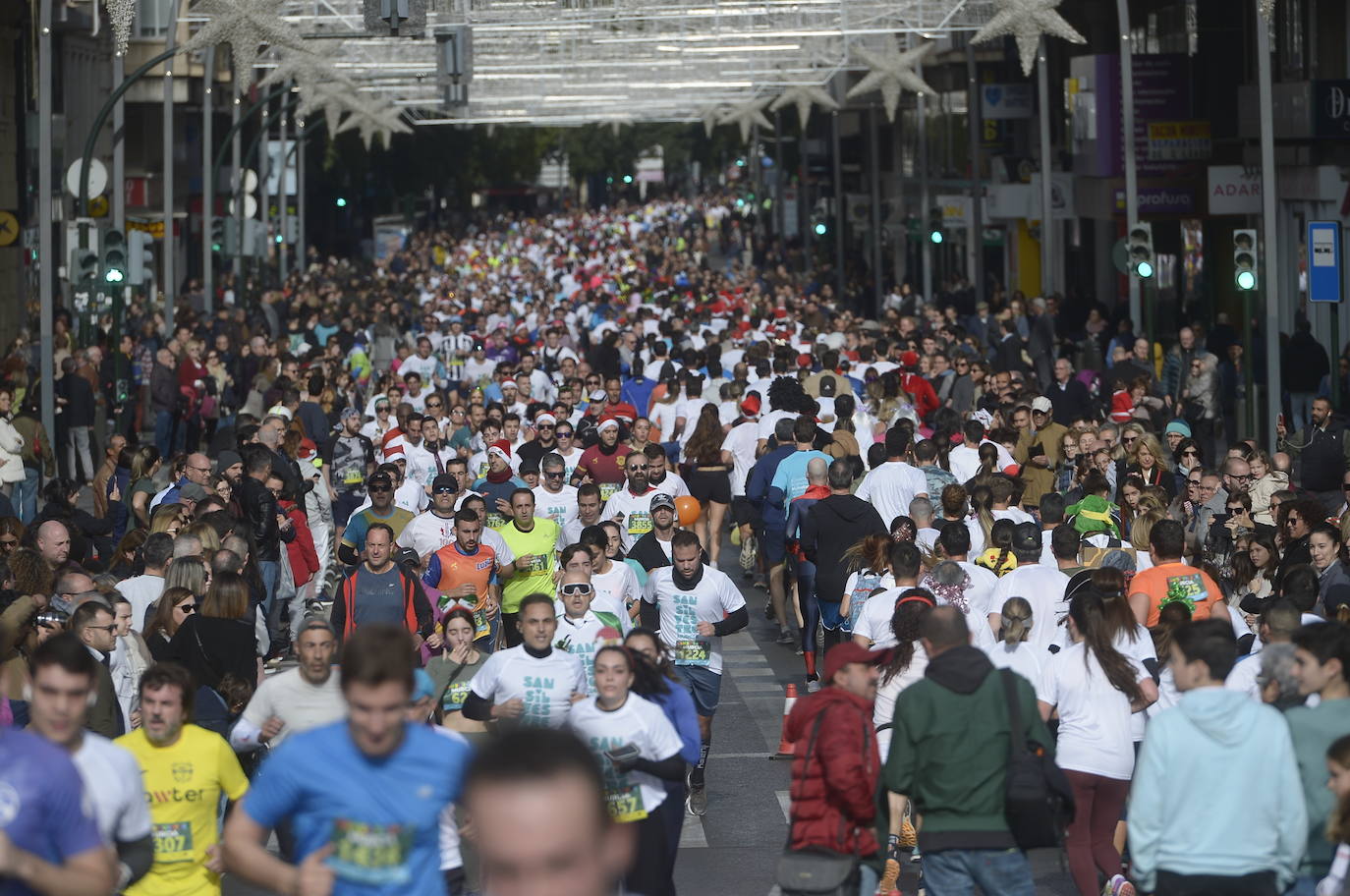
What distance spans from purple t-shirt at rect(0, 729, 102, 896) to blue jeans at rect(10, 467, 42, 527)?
16.2 meters

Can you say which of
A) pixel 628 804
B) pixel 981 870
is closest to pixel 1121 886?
pixel 981 870

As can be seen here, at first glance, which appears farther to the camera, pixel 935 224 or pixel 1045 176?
pixel 935 224

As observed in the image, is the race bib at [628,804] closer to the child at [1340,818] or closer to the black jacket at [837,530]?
the child at [1340,818]

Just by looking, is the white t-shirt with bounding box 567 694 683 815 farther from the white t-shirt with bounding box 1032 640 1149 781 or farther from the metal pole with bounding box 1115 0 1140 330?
the metal pole with bounding box 1115 0 1140 330

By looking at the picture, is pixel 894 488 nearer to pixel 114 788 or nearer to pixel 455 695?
pixel 455 695

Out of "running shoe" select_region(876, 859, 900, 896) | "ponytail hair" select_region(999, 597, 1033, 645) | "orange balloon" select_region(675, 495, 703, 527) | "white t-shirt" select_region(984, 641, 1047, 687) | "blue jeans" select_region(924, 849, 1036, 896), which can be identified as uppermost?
"orange balloon" select_region(675, 495, 703, 527)

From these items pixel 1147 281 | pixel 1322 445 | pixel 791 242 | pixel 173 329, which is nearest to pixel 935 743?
pixel 1322 445

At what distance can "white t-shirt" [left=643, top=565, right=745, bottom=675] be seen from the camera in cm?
1266

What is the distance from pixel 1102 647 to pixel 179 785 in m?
4.02

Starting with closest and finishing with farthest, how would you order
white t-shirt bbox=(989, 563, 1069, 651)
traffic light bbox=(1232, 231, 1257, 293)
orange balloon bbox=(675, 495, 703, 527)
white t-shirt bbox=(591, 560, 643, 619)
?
white t-shirt bbox=(989, 563, 1069, 651) < white t-shirt bbox=(591, 560, 643, 619) < orange balloon bbox=(675, 495, 703, 527) < traffic light bbox=(1232, 231, 1257, 293)

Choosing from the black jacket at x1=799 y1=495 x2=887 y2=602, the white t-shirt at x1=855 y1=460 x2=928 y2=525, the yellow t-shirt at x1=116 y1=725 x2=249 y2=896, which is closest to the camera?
the yellow t-shirt at x1=116 y1=725 x2=249 y2=896

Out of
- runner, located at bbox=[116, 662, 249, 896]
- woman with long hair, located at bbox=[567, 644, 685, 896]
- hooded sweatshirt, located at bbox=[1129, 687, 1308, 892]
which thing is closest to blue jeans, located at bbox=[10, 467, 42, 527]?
woman with long hair, located at bbox=[567, 644, 685, 896]

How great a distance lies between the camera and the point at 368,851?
6.20m

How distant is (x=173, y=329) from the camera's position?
3647 centimetres
